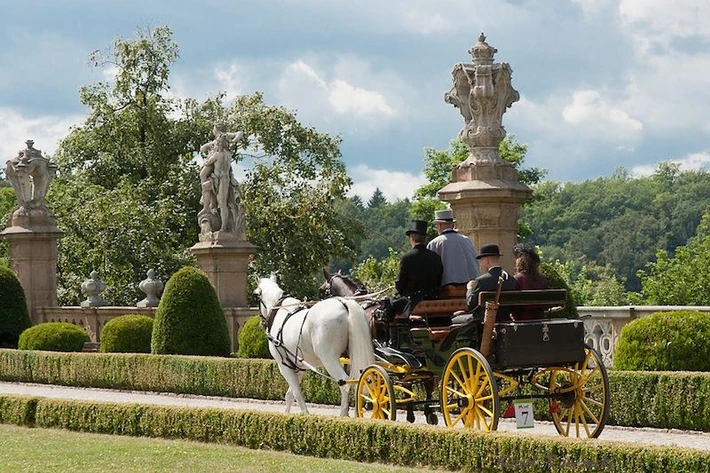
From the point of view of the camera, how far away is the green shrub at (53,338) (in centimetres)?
2652

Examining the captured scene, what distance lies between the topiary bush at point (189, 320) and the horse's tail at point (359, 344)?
9.10 metres

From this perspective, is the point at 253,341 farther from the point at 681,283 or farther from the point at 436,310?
the point at 681,283

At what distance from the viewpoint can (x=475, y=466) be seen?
10.5m

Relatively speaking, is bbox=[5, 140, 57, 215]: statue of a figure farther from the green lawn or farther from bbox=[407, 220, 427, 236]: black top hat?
bbox=[407, 220, 427, 236]: black top hat

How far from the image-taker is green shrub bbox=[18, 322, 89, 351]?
87.0 feet

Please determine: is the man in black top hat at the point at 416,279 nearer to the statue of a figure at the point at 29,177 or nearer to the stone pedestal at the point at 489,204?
the stone pedestal at the point at 489,204

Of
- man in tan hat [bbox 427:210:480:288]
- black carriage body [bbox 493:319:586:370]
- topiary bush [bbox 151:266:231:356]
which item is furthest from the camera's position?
topiary bush [bbox 151:266:231:356]

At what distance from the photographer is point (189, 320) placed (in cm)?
2267

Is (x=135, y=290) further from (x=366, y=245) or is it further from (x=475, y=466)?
(x=366, y=245)

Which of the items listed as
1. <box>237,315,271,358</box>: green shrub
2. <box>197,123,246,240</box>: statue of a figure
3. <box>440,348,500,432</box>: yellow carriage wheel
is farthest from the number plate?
<box>197,123,246,240</box>: statue of a figure

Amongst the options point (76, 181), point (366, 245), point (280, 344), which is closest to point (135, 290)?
point (76, 181)

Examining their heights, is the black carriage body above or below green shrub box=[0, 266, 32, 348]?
below

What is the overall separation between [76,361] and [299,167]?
21342 mm

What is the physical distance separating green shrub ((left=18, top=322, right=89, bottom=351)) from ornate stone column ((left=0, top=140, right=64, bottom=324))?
104 inches
